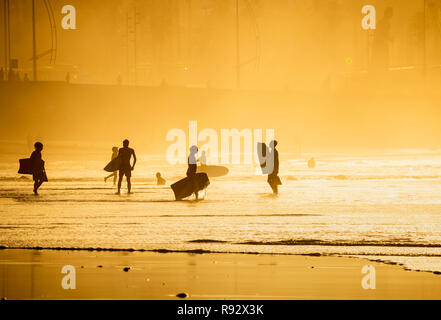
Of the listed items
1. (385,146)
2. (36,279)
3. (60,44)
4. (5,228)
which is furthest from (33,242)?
(60,44)

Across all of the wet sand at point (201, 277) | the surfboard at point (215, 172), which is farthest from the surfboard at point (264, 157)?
the wet sand at point (201, 277)

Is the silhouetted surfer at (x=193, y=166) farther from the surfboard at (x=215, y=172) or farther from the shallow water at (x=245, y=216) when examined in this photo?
the surfboard at (x=215, y=172)

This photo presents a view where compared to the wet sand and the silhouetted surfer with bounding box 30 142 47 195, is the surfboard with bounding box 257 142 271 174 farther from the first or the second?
the wet sand

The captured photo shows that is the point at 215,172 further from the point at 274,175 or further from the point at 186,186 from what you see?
the point at 186,186

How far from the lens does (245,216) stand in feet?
67.4

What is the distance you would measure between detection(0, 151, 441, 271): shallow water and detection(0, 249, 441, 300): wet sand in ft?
3.10

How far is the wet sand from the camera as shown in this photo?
10180 mm

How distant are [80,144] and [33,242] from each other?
5809 cm

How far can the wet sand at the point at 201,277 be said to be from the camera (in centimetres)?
1018

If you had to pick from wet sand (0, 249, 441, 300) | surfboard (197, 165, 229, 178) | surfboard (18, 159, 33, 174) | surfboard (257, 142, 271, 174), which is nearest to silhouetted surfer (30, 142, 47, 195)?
surfboard (18, 159, 33, 174)

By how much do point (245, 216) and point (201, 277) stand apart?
911cm

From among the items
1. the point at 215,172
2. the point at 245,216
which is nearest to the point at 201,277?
the point at 245,216

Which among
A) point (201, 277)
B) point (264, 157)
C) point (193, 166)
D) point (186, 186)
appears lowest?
point (201, 277)

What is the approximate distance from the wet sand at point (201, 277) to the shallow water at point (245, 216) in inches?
37.2
